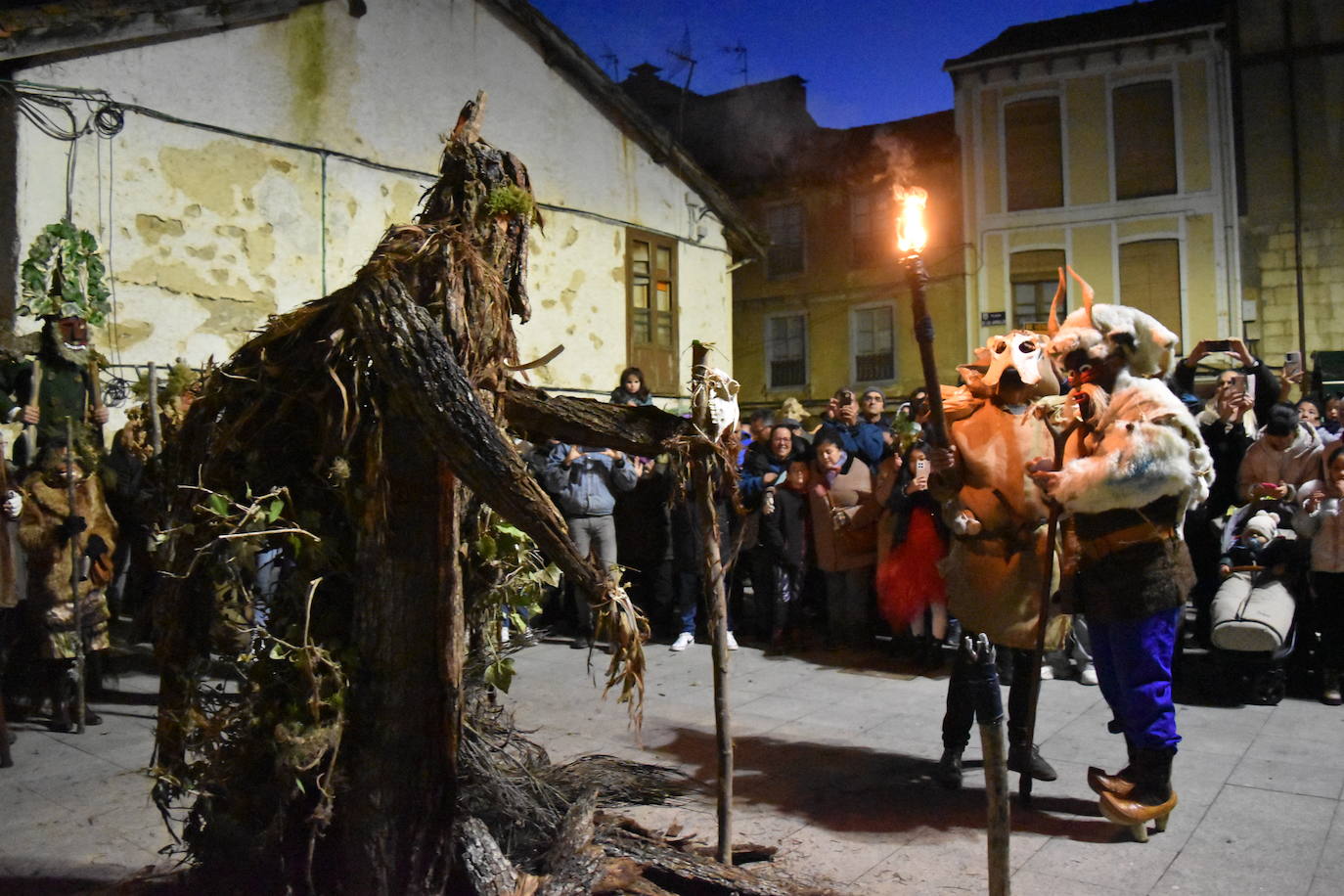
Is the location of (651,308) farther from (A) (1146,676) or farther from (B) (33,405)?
(A) (1146,676)

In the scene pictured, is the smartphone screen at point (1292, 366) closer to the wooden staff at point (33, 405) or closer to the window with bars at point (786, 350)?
the wooden staff at point (33, 405)

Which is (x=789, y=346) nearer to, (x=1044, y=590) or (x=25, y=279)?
(x=25, y=279)

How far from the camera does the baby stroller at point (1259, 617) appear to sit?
6.33 m

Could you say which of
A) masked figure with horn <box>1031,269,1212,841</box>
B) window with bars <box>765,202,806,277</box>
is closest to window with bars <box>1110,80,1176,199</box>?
window with bars <box>765,202,806,277</box>

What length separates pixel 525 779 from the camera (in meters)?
3.63

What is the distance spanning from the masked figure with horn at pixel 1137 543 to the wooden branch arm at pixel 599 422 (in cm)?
200

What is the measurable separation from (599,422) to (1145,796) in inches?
112

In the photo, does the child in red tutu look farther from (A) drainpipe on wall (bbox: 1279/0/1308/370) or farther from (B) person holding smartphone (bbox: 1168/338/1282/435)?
(A) drainpipe on wall (bbox: 1279/0/1308/370)

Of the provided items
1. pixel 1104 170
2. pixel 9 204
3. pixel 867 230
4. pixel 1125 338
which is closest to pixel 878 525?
pixel 1125 338

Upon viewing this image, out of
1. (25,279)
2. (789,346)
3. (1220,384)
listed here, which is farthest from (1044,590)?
(789,346)

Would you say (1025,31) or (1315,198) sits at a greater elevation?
(1025,31)

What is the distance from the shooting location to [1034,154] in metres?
22.0

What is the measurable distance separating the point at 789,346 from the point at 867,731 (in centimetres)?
2008

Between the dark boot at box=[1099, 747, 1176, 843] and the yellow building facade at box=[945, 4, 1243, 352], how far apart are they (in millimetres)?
18571
